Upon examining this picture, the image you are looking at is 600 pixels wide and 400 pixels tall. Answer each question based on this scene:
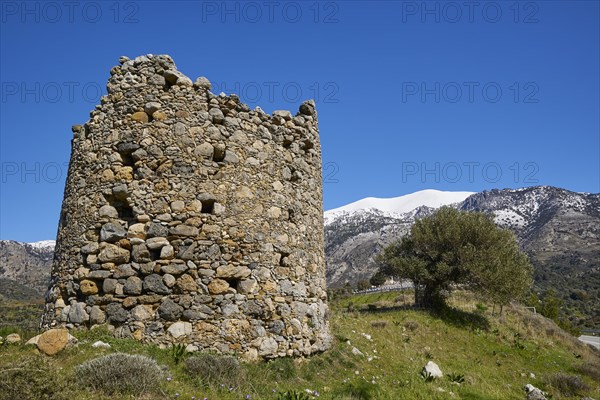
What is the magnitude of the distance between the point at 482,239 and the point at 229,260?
20.0m

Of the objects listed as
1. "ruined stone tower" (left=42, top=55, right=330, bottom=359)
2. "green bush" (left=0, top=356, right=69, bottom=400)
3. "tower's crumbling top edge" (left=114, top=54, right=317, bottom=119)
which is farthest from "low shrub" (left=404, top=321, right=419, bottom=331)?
"green bush" (left=0, top=356, right=69, bottom=400)

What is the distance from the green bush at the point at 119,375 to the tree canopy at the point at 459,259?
65.0 ft

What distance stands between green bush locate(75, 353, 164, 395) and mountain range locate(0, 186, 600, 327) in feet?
195

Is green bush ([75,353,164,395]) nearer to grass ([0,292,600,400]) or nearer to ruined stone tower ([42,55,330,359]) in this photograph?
grass ([0,292,600,400])

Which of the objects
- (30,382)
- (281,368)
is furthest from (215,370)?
(30,382)

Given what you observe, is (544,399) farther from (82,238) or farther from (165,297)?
(82,238)

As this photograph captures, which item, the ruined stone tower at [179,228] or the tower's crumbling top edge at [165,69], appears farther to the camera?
the tower's crumbling top edge at [165,69]

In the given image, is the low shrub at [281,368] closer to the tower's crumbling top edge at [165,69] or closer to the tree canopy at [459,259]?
the tower's crumbling top edge at [165,69]

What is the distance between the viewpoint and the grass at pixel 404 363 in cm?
693

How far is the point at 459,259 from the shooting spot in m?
Answer: 23.7

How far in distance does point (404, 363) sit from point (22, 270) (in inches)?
5082

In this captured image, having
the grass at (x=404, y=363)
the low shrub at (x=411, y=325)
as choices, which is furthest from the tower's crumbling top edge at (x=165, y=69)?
the low shrub at (x=411, y=325)

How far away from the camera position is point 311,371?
9.25m

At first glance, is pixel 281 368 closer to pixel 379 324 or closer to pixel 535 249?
pixel 379 324
